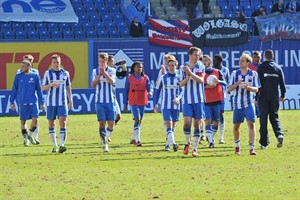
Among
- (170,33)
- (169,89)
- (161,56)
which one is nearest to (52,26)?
(161,56)

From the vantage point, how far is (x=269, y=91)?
2233 centimetres

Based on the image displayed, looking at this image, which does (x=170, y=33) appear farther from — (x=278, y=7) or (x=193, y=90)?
(x=193, y=90)

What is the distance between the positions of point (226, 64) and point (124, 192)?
1087 inches

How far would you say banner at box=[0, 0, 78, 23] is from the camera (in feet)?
144

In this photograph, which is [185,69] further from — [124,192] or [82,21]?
[82,21]

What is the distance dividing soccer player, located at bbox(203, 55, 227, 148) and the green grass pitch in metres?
0.43

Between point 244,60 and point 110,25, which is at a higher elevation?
point 110,25

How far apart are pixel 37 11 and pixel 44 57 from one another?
13.2 ft

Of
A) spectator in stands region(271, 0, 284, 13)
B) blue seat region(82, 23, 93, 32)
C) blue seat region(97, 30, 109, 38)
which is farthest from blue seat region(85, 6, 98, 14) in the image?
spectator in stands region(271, 0, 284, 13)

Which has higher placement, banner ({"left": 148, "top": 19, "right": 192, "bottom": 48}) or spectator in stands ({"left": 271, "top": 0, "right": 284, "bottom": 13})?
spectator in stands ({"left": 271, "top": 0, "right": 284, "bottom": 13})

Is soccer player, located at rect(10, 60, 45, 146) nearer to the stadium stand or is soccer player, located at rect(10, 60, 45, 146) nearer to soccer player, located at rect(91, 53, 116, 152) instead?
soccer player, located at rect(91, 53, 116, 152)

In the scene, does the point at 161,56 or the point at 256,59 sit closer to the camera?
the point at 256,59

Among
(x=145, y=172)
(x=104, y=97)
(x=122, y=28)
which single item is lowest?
(x=145, y=172)

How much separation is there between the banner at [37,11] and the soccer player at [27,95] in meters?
19.1
